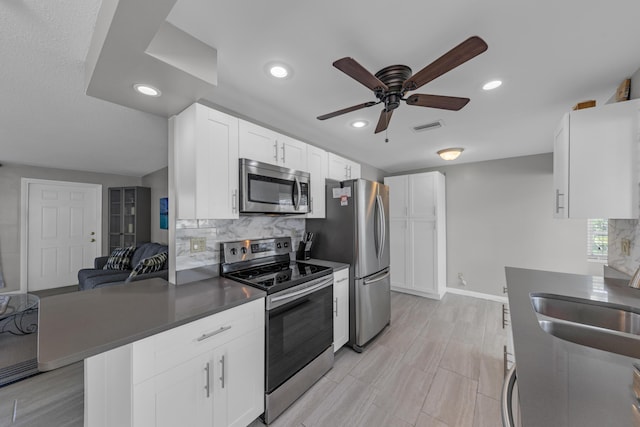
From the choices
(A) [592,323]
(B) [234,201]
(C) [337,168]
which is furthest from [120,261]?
(A) [592,323]

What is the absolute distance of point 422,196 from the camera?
4.04 m

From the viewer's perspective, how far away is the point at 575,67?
4.96 ft

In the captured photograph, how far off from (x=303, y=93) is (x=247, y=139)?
57cm

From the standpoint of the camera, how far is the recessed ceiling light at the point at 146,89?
4.56 feet

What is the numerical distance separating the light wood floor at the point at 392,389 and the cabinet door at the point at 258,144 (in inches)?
76.7

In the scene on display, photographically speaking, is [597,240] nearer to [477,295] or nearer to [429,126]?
[477,295]

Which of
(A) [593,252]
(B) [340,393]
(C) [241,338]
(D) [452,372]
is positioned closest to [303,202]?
(C) [241,338]

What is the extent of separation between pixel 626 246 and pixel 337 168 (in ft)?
8.12

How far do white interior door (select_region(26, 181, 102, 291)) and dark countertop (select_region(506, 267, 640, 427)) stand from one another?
671cm

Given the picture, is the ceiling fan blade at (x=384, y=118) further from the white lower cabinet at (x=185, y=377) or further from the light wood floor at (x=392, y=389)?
the light wood floor at (x=392, y=389)

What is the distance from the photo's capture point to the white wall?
3459mm

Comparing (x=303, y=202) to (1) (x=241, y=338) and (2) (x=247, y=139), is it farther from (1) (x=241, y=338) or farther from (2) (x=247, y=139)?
(1) (x=241, y=338)

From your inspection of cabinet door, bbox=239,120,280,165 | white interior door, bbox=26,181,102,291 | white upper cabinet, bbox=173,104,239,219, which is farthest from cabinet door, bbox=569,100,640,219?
white interior door, bbox=26,181,102,291

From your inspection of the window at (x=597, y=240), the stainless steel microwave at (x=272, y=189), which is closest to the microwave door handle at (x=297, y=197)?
the stainless steel microwave at (x=272, y=189)
